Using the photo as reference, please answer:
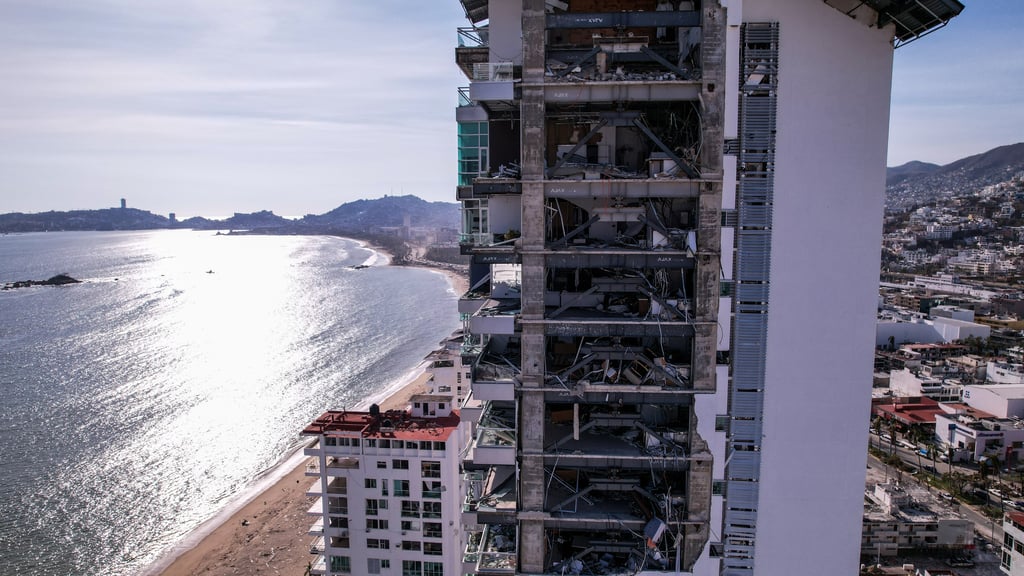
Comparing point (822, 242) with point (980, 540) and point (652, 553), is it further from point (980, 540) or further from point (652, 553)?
point (980, 540)

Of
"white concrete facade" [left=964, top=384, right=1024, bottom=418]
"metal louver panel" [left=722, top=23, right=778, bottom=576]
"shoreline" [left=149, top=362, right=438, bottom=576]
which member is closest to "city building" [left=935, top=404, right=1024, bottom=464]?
"white concrete facade" [left=964, top=384, right=1024, bottom=418]

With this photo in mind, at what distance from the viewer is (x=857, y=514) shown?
41.2ft

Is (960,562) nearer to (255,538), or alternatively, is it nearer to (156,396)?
(255,538)

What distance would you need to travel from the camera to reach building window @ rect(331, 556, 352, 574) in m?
30.5

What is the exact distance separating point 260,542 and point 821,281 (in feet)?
141

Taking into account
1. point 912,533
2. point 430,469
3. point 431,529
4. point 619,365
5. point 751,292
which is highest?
point 751,292

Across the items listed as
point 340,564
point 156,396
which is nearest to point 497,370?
point 340,564

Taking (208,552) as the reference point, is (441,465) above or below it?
above

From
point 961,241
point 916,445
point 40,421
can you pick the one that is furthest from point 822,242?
point 961,241

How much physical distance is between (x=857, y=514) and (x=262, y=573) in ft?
125

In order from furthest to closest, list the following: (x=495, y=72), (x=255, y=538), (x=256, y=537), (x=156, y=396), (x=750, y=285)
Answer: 1. (x=156, y=396)
2. (x=256, y=537)
3. (x=255, y=538)
4. (x=750, y=285)
5. (x=495, y=72)

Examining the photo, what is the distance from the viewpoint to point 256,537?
42750mm

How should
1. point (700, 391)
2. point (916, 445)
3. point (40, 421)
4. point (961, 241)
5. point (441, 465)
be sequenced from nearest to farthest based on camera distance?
point (700, 391) < point (441, 465) < point (916, 445) < point (40, 421) < point (961, 241)

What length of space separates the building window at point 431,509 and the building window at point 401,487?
3.82 ft
